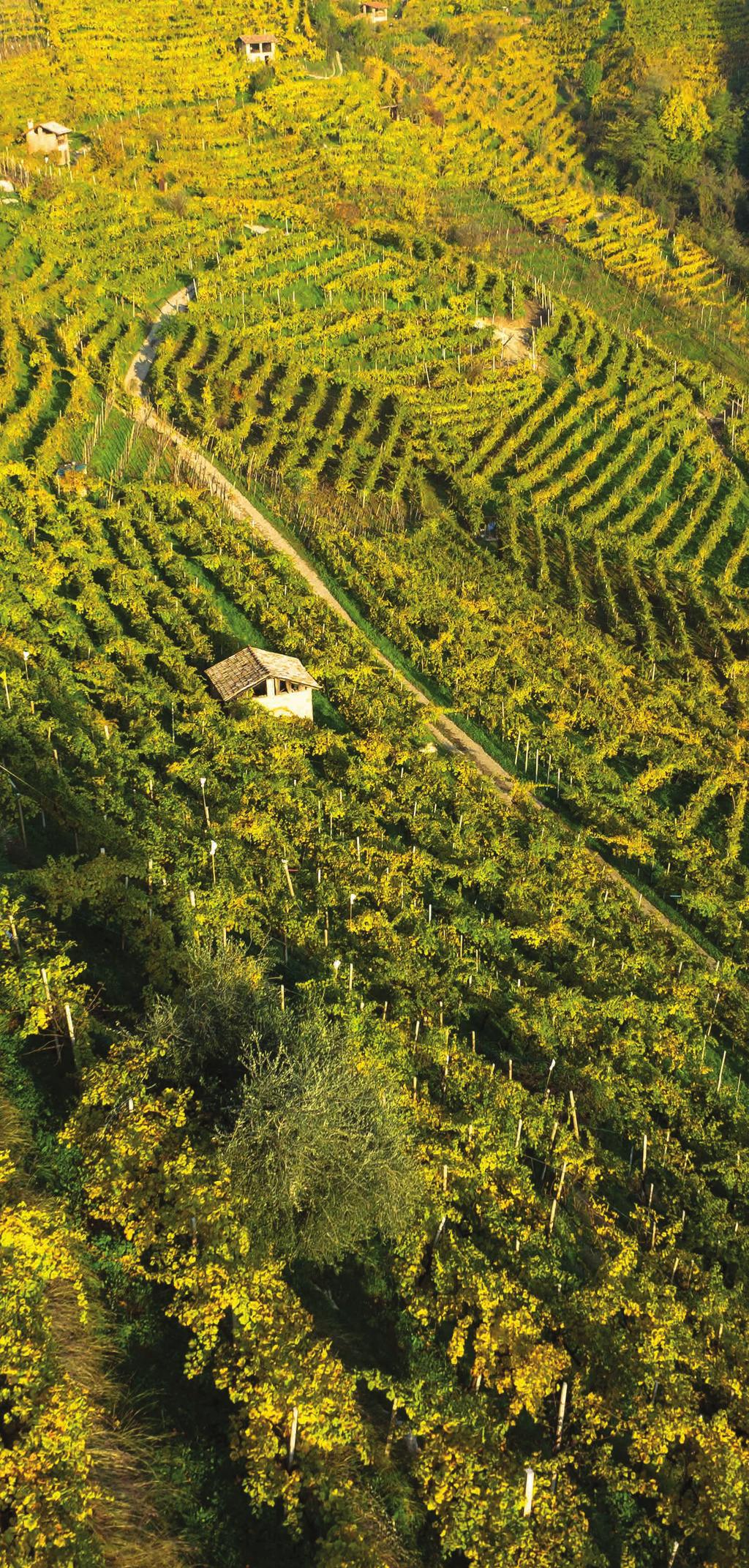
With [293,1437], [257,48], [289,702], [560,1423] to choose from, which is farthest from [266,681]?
[257,48]

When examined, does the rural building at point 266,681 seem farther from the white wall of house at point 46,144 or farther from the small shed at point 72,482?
the white wall of house at point 46,144

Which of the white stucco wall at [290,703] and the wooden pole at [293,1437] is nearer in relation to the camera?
the wooden pole at [293,1437]

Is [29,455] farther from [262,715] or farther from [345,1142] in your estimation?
[345,1142]

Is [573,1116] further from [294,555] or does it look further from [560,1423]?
[294,555]

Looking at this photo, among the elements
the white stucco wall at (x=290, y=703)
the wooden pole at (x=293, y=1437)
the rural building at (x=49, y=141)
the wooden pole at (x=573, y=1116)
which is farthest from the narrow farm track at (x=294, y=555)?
the wooden pole at (x=293, y=1437)

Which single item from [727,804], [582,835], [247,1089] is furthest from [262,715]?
[247,1089]
